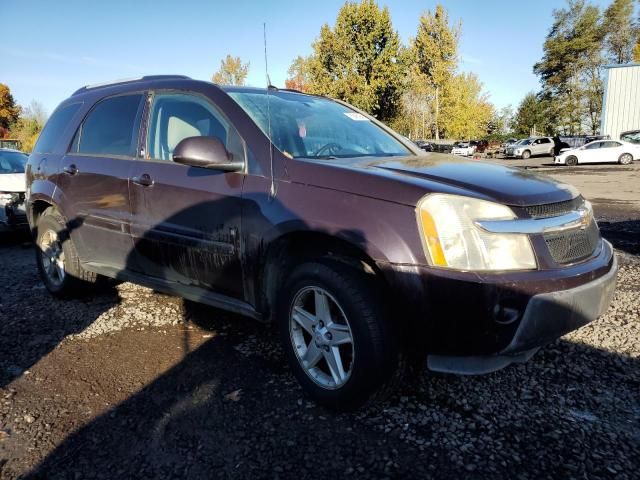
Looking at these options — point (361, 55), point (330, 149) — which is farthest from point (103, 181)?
point (361, 55)

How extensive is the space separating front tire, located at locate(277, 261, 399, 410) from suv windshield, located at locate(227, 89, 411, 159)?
0.83m

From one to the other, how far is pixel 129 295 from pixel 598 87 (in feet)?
184

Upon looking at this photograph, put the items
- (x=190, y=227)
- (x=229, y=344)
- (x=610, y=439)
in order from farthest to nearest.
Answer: (x=229, y=344) → (x=190, y=227) → (x=610, y=439)

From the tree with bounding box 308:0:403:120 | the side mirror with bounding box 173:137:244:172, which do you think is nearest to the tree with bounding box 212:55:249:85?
the tree with bounding box 308:0:403:120

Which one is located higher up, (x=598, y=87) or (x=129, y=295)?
(x=598, y=87)

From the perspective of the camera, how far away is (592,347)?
10.7 ft

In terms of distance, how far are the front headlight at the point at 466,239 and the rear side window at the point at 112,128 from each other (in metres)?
2.42

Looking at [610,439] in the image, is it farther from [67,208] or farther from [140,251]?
[67,208]

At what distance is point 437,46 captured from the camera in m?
46.2

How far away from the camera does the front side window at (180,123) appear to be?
3168 mm

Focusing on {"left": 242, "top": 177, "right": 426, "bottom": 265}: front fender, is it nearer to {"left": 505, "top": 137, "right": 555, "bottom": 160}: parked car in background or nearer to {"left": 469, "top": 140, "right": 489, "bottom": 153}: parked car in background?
{"left": 505, "top": 137, "right": 555, "bottom": 160}: parked car in background

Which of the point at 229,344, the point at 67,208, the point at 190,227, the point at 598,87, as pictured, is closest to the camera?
the point at 190,227

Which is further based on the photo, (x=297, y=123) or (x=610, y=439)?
(x=297, y=123)

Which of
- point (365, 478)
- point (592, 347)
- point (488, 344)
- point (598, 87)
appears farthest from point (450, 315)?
point (598, 87)
